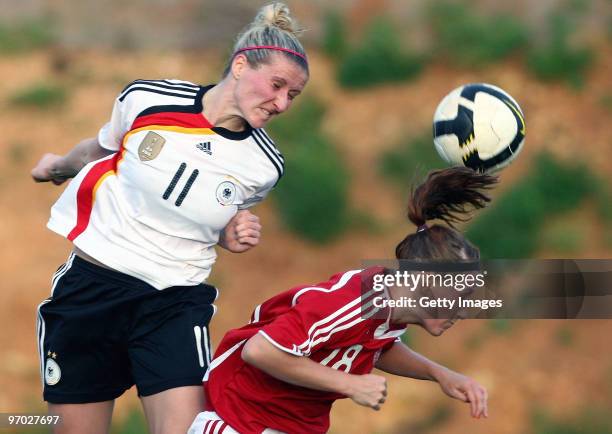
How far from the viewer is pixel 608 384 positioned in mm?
8211

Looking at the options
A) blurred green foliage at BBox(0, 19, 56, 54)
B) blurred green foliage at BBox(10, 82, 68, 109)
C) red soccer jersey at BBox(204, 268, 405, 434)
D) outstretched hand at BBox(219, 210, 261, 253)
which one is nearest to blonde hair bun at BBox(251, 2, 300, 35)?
outstretched hand at BBox(219, 210, 261, 253)

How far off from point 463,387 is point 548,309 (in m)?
4.04

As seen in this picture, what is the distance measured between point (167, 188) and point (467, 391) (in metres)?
1.07

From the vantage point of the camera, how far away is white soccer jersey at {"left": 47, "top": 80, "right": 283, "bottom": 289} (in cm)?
343

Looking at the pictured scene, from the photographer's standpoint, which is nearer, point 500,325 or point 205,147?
point 205,147

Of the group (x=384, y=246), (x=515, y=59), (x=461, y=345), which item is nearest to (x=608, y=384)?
(x=461, y=345)

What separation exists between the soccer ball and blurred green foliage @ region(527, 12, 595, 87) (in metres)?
6.11

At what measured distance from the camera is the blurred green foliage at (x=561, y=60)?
9.86m

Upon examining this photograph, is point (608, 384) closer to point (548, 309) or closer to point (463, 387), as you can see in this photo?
point (548, 309)

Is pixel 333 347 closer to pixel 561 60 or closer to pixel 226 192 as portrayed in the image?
pixel 226 192

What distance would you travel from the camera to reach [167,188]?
3414 mm

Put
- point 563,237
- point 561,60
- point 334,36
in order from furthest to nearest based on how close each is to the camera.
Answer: point 334,36, point 561,60, point 563,237

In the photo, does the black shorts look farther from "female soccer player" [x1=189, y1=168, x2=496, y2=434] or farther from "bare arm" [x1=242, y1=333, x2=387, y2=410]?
"bare arm" [x1=242, y1=333, x2=387, y2=410]

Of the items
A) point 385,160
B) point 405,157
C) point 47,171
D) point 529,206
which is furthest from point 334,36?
point 47,171
